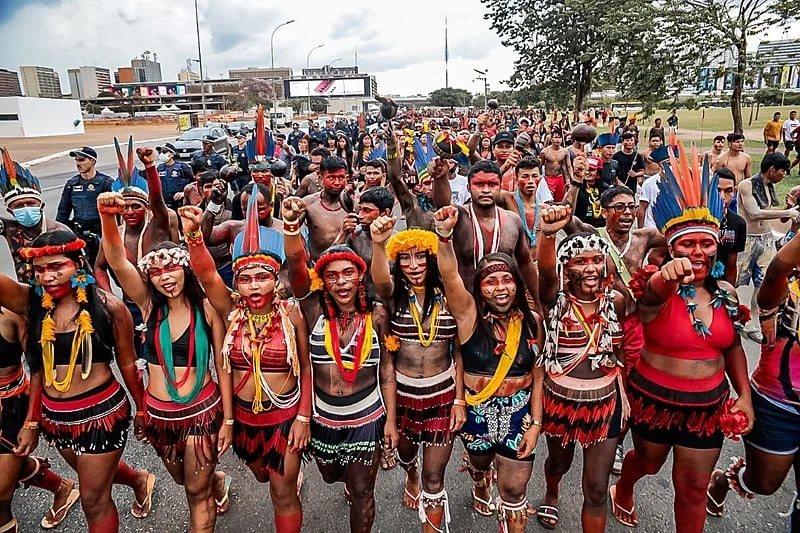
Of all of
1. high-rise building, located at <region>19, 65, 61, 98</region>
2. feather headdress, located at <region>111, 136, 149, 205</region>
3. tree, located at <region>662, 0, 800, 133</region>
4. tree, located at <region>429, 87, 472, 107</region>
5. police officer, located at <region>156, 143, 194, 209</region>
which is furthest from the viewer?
high-rise building, located at <region>19, 65, 61, 98</region>

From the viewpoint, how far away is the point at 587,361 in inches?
107

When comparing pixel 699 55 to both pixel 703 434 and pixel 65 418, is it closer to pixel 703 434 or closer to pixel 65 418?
pixel 703 434

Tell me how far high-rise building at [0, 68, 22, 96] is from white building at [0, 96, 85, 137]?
5951cm

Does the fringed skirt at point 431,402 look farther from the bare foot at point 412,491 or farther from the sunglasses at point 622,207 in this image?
the sunglasses at point 622,207

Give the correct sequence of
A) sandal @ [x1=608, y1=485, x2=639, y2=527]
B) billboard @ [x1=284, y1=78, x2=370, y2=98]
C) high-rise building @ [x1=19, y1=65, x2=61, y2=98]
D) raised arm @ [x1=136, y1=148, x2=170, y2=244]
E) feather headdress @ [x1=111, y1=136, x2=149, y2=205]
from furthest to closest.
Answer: high-rise building @ [x1=19, y1=65, x2=61, y2=98]
billboard @ [x1=284, y1=78, x2=370, y2=98]
feather headdress @ [x1=111, y1=136, x2=149, y2=205]
raised arm @ [x1=136, y1=148, x2=170, y2=244]
sandal @ [x1=608, y1=485, x2=639, y2=527]

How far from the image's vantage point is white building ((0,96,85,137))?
4112 cm

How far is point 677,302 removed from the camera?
2693mm

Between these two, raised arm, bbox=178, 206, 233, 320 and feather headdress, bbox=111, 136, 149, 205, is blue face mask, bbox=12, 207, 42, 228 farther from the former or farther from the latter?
raised arm, bbox=178, 206, 233, 320

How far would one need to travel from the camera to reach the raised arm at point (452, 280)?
266cm

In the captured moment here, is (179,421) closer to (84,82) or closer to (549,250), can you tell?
(549,250)

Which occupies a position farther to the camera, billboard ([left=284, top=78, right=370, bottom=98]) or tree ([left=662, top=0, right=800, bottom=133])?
billboard ([left=284, top=78, right=370, bottom=98])

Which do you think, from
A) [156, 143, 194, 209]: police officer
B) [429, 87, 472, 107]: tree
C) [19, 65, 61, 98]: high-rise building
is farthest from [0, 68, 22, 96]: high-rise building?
[156, 143, 194, 209]: police officer

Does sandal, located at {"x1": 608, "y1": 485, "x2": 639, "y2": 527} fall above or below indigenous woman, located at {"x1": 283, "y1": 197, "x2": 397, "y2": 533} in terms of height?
below

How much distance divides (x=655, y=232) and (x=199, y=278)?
10.3 ft
